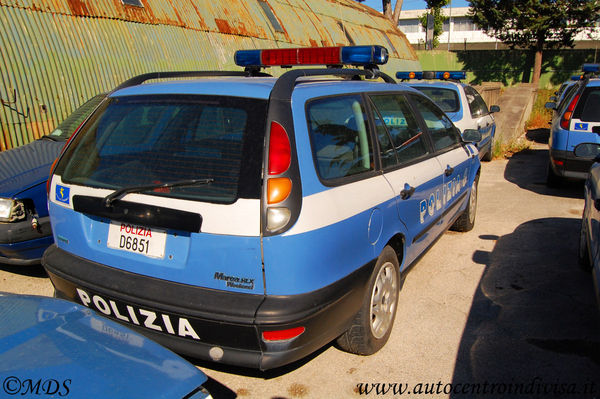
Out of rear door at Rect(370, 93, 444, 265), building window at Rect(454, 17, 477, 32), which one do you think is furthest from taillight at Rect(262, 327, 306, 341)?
building window at Rect(454, 17, 477, 32)

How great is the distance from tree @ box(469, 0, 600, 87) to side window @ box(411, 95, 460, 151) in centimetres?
2694

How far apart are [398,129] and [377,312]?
1357 mm

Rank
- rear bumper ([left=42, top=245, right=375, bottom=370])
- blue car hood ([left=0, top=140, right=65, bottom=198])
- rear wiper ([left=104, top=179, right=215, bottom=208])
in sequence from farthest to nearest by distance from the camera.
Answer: blue car hood ([left=0, top=140, right=65, bottom=198]), rear wiper ([left=104, top=179, right=215, bottom=208]), rear bumper ([left=42, top=245, right=375, bottom=370])

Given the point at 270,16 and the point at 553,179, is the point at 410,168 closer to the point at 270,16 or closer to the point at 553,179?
the point at 553,179

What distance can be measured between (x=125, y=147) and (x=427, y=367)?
7.58 feet

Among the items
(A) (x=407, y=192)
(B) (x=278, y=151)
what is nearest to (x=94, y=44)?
(A) (x=407, y=192)

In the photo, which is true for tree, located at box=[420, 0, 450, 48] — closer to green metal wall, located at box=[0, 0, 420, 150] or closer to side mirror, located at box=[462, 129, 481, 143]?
green metal wall, located at box=[0, 0, 420, 150]

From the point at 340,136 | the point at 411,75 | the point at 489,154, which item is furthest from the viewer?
the point at 489,154

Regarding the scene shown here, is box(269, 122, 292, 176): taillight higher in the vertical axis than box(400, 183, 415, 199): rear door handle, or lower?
higher

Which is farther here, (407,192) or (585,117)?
(585,117)

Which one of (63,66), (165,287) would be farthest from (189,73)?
(63,66)

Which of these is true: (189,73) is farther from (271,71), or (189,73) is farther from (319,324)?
(271,71)

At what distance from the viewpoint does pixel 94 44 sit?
8.63 meters

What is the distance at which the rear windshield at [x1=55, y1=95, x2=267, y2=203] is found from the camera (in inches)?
96.7
